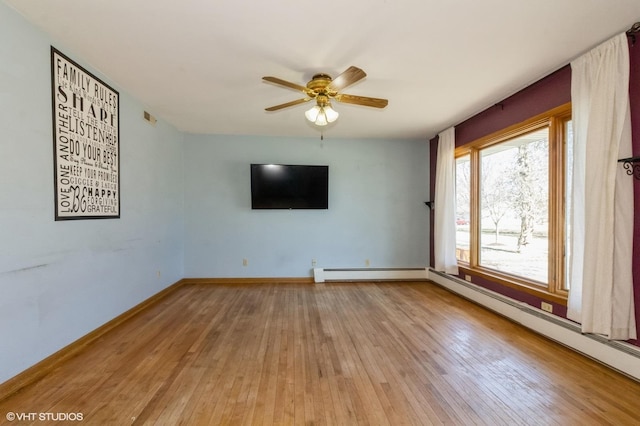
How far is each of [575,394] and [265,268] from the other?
432 centimetres

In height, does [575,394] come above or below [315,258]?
below

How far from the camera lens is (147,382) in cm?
208

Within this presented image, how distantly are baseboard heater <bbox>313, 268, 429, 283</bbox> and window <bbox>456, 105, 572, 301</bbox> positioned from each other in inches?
39.4

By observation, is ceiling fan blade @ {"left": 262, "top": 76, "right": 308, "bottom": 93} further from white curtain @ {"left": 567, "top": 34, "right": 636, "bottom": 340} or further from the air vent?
white curtain @ {"left": 567, "top": 34, "right": 636, "bottom": 340}

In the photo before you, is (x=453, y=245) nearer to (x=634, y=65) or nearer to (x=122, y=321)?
(x=634, y=65)

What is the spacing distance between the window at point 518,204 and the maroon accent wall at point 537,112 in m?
0.10

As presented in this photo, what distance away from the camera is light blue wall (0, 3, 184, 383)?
1.95 meters

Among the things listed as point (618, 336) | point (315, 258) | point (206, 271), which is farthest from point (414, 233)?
point (206, 271)

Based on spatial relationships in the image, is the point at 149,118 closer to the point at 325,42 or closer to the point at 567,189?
the point at 325,42

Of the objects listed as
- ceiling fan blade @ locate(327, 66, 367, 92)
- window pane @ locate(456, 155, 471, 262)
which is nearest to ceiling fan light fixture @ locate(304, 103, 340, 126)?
ceiling fan blade @ locate(327, 66, 367, 92)

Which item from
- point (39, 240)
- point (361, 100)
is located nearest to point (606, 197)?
point (361, 100)

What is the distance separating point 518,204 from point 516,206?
40 millimetres

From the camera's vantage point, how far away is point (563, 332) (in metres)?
2.62

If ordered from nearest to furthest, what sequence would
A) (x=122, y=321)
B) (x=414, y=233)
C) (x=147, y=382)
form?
(x=147, y=382)
(x=122, y=321)
(x=414, y=233)
